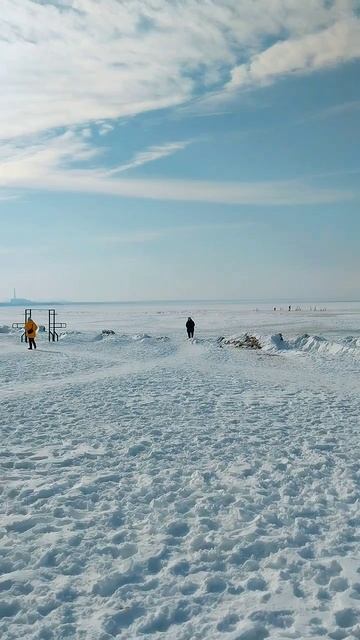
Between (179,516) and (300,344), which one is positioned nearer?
(179,516)

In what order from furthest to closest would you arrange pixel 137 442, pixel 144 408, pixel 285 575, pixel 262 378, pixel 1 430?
pixel 262 378, pixel 144 408, pixel 1 430, pixel 137 442, pixel 285 575

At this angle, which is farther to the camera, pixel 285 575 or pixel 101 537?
pixel 101 537

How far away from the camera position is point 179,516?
6746 mm

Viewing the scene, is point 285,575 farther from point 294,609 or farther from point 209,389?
point 209,389

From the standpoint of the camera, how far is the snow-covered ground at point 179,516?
4.69 metres

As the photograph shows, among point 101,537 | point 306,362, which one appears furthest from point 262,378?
point 101,537

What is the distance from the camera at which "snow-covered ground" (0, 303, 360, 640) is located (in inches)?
185

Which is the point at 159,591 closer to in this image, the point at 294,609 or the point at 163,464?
the point at 294,609

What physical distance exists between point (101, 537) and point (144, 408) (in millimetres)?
7055

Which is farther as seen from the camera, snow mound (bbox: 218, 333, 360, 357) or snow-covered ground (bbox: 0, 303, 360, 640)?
snow mound (bbox: 218, 333, 360, 357)

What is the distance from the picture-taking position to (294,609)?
4.74m

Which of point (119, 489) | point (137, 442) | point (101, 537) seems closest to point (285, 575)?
point (101, 537)

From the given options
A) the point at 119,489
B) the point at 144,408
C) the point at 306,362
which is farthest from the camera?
the point at 306,362

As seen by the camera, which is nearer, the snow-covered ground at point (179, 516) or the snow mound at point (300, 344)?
the snow-covered ground at point (179, 516)
